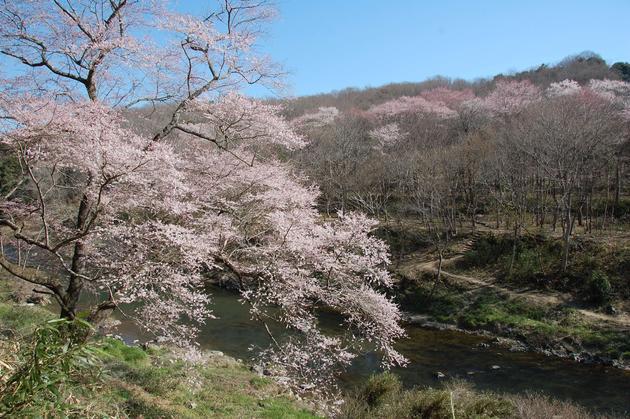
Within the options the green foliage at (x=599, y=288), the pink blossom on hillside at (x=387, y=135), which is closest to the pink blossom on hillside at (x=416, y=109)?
the pink blossom on hillside at (x=387, y=135)

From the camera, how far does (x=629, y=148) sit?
30.7m

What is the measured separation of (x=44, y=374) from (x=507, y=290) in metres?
23.1

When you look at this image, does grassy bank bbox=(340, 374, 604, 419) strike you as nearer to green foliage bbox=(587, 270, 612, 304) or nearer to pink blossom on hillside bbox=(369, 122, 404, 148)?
green foliage bbox=(587, 270, 612, 304)

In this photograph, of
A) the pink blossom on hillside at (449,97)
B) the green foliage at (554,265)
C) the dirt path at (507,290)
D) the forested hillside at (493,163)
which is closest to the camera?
the dirt path at (507,290)

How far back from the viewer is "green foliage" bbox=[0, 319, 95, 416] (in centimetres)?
196

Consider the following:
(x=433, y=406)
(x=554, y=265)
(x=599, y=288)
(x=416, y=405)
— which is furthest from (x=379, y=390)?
(x=554, y=265)

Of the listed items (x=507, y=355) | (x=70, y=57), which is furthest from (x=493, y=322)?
(x=70, y=57)

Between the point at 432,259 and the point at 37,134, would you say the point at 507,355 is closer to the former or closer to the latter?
the point at 432,259

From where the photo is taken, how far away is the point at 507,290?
2208cm

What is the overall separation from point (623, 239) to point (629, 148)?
37.1ft

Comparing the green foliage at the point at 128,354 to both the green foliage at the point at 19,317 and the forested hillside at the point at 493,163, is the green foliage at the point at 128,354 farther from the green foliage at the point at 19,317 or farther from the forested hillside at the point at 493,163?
the forested hillside at the point at 493,163

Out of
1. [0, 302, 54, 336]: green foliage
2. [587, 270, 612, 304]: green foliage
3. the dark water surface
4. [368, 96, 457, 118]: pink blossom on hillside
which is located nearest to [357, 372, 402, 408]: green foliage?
the dark water surface

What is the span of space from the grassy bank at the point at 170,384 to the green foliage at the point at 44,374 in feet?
0.31

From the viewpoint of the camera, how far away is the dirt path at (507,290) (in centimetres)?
1814
